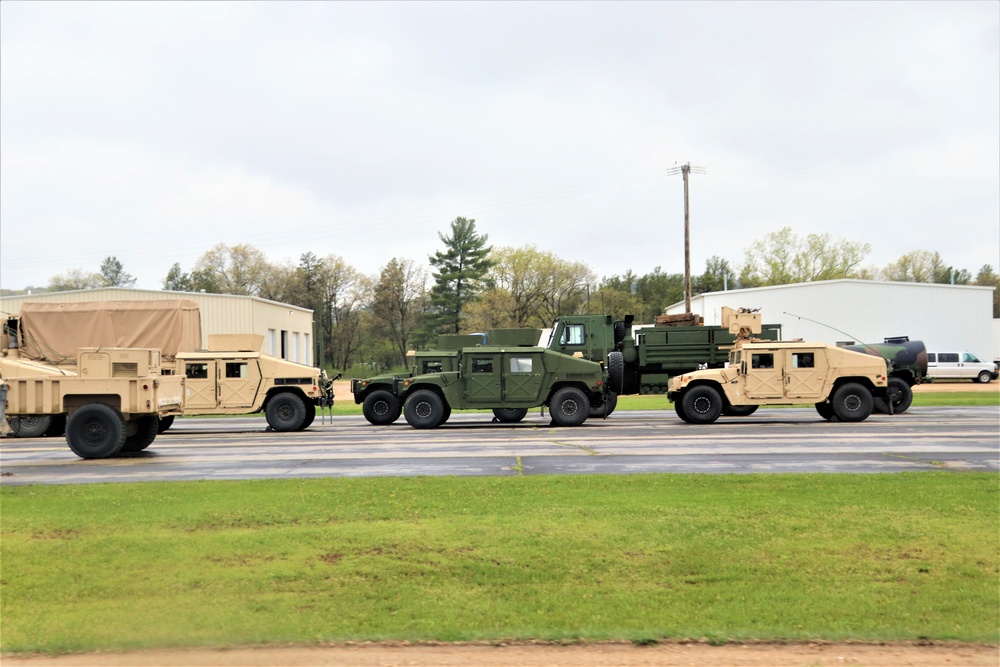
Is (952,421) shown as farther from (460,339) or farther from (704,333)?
(460,339)

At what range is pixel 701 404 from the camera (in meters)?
23.8

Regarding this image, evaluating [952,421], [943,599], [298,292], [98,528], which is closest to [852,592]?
[943,599]

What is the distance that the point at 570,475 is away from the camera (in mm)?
12734

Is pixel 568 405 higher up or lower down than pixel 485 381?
lower down

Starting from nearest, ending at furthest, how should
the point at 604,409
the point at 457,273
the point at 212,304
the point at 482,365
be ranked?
1. the point at 482,365
2. the point at 604,409
3. the point at 212,304
4. the point at 457,273

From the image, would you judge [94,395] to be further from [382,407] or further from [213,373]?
[382,407]

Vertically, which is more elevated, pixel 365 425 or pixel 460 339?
pixel 460 339

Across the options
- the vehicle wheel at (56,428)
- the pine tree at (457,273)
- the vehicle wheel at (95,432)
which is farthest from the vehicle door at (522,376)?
the pine tree at (457,273)

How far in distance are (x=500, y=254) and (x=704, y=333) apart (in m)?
51.9

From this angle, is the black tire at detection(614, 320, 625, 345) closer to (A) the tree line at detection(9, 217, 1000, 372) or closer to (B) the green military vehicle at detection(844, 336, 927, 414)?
(B) the green military vehicle at detection(844, 336, 927, 414)

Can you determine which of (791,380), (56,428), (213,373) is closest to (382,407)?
(213,373)

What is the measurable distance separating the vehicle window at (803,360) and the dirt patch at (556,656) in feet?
60.2

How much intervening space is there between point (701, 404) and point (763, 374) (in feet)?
5.64

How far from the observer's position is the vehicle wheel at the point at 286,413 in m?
23.3
